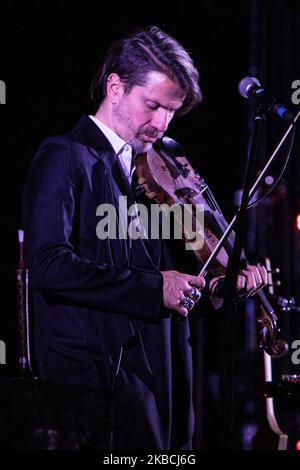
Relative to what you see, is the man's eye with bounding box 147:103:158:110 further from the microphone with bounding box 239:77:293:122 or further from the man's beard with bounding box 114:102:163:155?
the microphone with bounding box 239:77:293:122

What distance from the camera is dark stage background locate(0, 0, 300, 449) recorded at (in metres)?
3.32

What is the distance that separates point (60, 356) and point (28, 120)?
57.4 inches

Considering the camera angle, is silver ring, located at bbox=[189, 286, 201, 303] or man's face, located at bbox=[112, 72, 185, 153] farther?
man's face, located at bbox=[112, 72, 185, 153]

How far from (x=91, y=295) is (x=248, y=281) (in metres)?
0.56

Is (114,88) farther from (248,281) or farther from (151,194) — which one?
(248,281)

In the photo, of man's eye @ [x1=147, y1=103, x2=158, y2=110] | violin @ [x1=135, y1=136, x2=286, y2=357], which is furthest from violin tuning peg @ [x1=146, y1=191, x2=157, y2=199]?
man's eye @ [x1=147, y1=103, x2=158, y2=110]

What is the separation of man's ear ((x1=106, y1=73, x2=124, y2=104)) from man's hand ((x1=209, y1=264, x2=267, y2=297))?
745 mm

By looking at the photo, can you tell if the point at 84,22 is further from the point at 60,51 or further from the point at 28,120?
the point at 28,120

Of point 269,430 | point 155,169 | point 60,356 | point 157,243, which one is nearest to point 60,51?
point 155,169

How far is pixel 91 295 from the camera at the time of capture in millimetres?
2221

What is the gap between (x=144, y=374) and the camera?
2.26 metres

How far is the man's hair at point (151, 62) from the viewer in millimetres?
2596

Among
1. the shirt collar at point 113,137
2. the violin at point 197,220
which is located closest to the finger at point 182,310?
the violin at point 197,220

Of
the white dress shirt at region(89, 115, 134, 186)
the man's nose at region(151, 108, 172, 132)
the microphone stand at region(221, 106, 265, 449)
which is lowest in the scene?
the microphone stand at region(221, 106, 265, 449)
